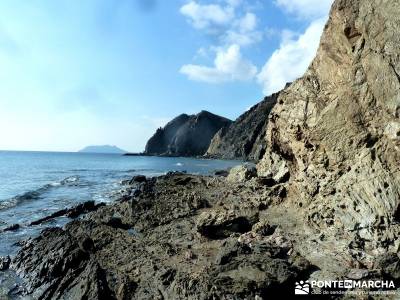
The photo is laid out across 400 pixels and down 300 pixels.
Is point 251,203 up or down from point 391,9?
down

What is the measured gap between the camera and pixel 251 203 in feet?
82.5

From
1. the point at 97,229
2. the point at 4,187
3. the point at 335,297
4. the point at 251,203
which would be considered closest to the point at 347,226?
the point at 335,297

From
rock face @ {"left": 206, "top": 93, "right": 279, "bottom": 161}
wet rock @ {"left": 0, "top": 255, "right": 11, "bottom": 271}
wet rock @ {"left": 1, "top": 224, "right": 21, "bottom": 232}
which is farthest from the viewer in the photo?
rock face @ {"left": 206, "top": 93, "right": 279, "bottom": 161}

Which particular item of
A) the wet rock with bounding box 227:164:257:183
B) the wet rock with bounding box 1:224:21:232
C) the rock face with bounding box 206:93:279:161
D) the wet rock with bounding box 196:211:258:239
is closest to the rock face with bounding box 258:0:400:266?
the wet rock with bounding box 196:211:258:239

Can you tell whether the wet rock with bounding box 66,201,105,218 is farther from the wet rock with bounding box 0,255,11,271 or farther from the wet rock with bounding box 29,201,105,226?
the wet rock with bounding box 0,255,11,271

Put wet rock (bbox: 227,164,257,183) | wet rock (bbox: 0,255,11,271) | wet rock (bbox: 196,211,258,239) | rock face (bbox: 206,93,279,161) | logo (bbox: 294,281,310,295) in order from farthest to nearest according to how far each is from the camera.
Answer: rock face (bbox: 206,93,279,161)
wet rock (bbox: 227,164,257,183)
wet rock (bbox: 196,211,258,239)
wet rock (bbox: 0,255,11,271)
logo (bbox: 294,281,310,295)

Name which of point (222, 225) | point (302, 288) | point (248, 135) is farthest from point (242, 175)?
point (248, 135)

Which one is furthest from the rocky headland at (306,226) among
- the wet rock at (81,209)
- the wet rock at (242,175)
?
the wet rock at (242,175)

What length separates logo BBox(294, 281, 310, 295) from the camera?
1292 cm

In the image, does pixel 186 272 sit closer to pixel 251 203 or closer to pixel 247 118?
pixel 251 203

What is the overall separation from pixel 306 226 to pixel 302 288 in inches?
233

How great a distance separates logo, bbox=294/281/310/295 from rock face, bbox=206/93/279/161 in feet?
463

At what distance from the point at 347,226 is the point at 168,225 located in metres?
10.6

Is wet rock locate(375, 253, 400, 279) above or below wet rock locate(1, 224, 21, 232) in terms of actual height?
above
